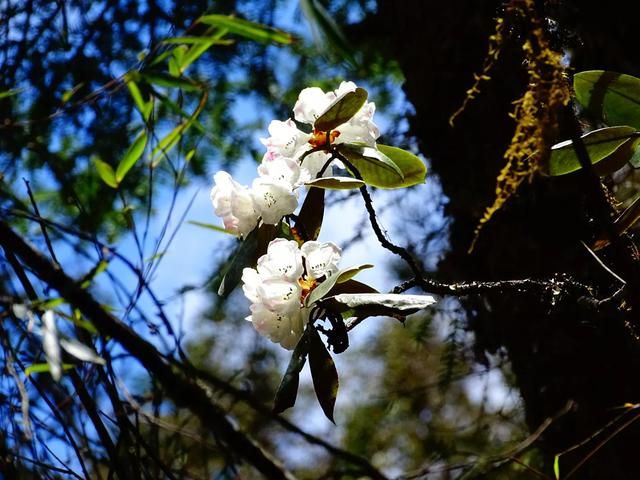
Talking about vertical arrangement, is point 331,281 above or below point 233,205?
below

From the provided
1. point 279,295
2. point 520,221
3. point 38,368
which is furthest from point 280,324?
point 520,221

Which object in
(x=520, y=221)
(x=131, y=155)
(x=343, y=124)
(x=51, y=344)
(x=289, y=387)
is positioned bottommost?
(x=289, y=387)

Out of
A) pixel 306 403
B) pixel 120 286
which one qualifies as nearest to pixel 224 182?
pixel 120 286

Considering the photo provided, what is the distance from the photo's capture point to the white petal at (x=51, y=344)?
0.61 metres

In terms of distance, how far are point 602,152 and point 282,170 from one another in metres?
0.25

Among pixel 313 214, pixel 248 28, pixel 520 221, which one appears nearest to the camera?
pixel 313 214

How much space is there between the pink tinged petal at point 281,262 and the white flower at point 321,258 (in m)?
0.02

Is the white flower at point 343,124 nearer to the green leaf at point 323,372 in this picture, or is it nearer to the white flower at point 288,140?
the white flower at point 288,140

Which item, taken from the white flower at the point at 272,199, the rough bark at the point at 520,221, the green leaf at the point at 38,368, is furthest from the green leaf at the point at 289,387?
the rough bark at the point at 520,221

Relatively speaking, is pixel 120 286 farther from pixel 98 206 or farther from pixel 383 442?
pixel 383 442

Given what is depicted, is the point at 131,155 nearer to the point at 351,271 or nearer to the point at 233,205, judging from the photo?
the point at 233,205

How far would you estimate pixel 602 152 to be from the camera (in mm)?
611

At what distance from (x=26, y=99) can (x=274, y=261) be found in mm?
1552

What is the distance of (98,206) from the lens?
172 cm
